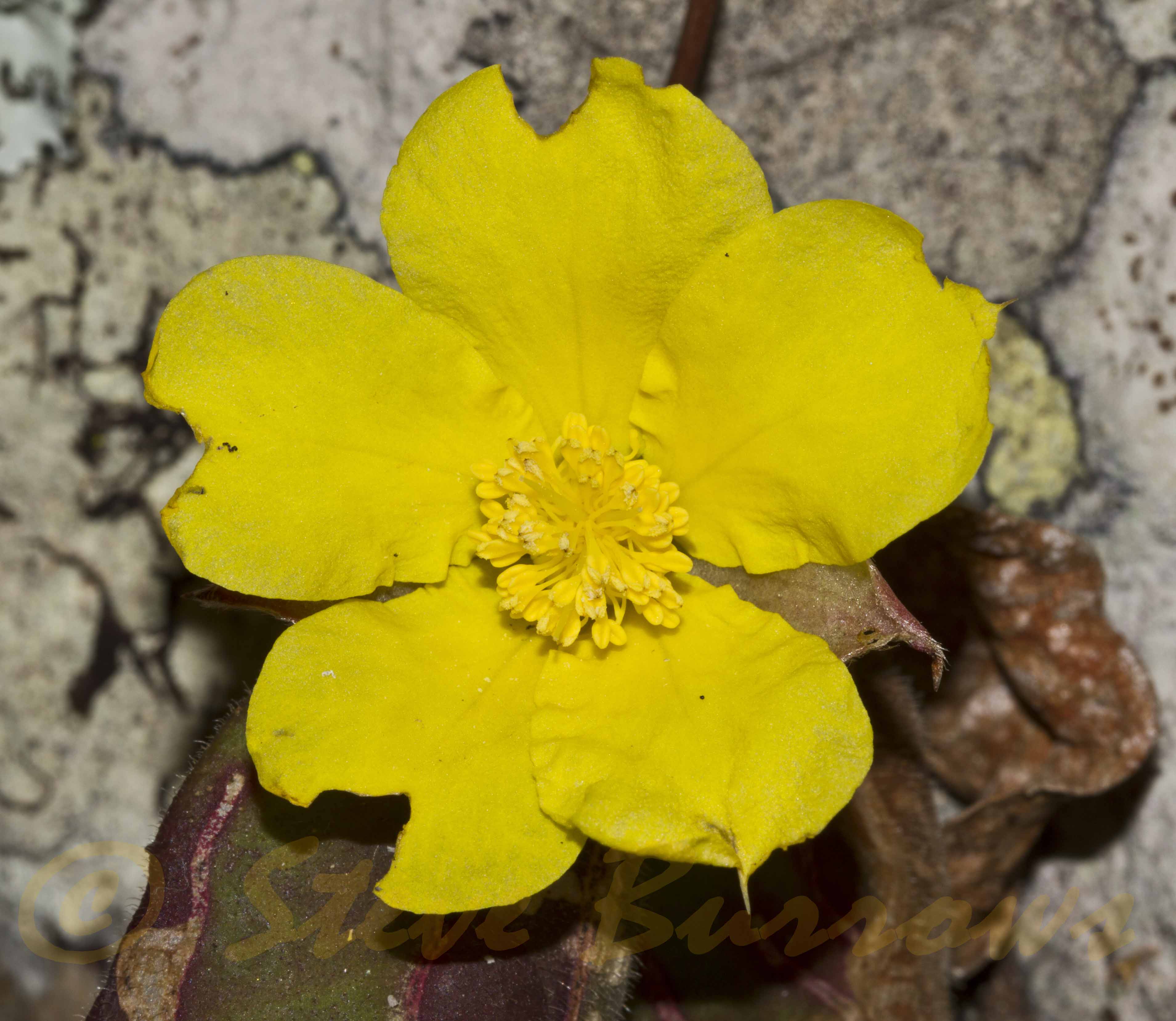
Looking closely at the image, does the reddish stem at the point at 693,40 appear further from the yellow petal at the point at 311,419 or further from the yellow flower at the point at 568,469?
the yellow petal at the point at 311,419

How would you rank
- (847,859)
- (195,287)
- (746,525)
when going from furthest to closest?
(847,859) → (746,525) → (195,287)

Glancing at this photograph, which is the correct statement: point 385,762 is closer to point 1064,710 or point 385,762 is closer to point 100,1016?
point 100,1016

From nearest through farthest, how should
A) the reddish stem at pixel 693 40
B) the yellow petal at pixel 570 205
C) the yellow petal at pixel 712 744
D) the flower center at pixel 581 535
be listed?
the yellow petal at pixel 712 744 → the yellow petal at pixel 570 205 → the flower center at pixel 581 535 → the reddish stem at pixel 693 40

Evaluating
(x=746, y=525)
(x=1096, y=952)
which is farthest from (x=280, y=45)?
(x=1096, y=952)

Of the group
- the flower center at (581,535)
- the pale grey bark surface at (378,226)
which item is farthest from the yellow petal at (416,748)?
the pale grey bark surface at (378,226)

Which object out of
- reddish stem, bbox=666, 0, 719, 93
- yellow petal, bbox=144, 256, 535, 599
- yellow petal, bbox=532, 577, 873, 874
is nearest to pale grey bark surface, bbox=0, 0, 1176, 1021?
reddish stem, bbox=666, 0, 719, 93

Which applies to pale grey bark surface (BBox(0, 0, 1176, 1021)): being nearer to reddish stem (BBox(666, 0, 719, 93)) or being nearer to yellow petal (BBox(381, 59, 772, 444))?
reddish stem (BBox(666, 0, 719, 93))

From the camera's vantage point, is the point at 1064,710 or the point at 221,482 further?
the point at 1064,710
